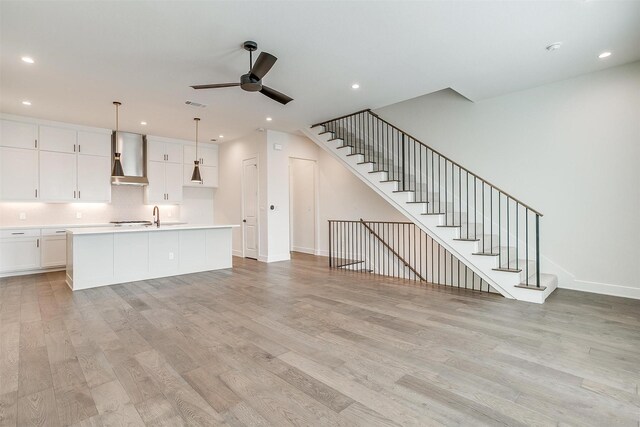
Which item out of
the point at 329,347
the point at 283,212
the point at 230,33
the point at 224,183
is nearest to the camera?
the point at 329,347

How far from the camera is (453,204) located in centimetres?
554

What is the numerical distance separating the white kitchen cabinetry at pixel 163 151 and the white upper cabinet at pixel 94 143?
2.74ft

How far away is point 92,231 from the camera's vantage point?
4.89 m

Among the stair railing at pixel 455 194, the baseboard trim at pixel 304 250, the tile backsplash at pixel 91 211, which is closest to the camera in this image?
the stair railing at pixel 455 194

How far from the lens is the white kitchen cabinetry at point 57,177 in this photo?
20.5ft

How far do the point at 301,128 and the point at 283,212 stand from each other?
6.42 ft

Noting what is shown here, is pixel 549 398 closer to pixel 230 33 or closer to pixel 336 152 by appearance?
pixel 230 33

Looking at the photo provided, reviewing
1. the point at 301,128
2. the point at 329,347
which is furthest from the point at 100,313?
the point at 301,128

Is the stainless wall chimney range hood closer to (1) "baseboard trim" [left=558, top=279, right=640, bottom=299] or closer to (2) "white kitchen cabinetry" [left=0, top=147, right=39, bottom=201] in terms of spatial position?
(2) "white kitchen cabinetry" [left=0, top=147, right=39, bottom=201]

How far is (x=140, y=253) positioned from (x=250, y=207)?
9.29 ft

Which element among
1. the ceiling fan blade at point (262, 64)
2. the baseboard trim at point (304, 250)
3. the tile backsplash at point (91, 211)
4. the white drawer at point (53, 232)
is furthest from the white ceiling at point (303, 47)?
the baseboard trim at point (304, 250)

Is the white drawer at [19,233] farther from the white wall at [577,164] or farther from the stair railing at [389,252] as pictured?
the white wall at [577,164]

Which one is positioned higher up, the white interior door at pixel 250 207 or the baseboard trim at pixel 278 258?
the white interior door at pixel 250 207

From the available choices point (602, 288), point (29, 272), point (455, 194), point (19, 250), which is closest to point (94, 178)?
point (19, 250)
